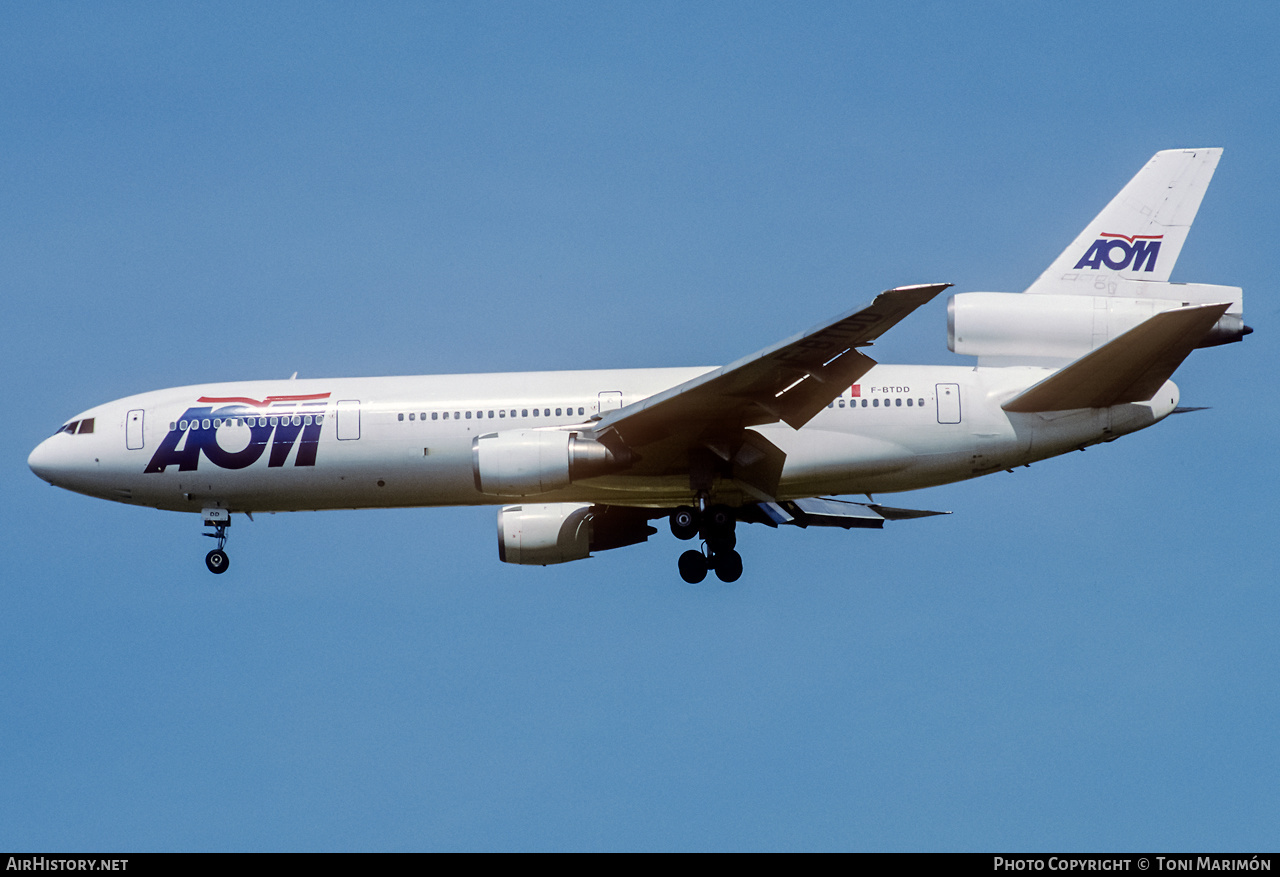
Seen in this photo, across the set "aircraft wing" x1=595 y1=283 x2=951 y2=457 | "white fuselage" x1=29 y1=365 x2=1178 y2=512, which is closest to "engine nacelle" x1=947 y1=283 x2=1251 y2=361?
"white fuselage" x1=29 y1=365 x2=1178 y2=512

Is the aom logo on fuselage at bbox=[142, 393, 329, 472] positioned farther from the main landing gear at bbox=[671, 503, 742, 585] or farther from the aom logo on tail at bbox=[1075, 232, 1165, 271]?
the aom logo on tail at bbox=[1075, 232, 1165, 271]

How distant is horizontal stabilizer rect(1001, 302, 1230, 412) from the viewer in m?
21.3

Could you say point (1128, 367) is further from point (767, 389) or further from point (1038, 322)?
→ point (767, 389)

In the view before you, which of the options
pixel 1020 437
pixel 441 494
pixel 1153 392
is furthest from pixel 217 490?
pixel 1153 392

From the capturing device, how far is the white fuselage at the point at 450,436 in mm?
23531

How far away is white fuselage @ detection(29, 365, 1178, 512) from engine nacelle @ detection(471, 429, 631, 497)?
483mm

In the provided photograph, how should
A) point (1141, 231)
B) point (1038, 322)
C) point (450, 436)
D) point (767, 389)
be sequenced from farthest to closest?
point (1141, 231)
point (450, 436)
point (1038, 322)
point (767, 389)

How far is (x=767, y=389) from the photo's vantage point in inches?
874

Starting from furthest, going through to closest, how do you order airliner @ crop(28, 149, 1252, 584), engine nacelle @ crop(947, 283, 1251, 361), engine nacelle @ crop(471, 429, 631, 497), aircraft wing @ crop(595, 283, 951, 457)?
1. engine nacelle @ crop(947, 283, 1251, 361)
2. airliner @ crop(28, 149, 1252, 584)
3. engine nacelle @ crop(471, 429, 631, 497)
4. aircraft wing @ crop(595, 283, 951, 457)

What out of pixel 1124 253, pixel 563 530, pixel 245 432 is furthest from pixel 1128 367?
pixel 245 432

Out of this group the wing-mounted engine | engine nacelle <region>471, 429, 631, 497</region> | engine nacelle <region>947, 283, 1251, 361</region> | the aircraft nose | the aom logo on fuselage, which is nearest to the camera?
engine nacelle <region>471, 429, 631, 497</region>

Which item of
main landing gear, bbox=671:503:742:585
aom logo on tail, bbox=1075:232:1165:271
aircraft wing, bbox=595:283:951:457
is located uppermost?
aom logo on tail, bbox=1075:232:1165:271

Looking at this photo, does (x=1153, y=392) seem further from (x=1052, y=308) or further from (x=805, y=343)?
(x=805, y=343)

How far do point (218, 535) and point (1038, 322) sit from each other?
572 inches
